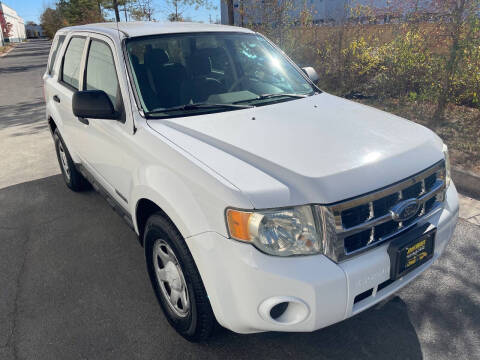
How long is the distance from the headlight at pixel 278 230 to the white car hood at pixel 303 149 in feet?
0.18

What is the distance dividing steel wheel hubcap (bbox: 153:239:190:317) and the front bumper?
37 cm

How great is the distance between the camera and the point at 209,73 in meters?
3.10

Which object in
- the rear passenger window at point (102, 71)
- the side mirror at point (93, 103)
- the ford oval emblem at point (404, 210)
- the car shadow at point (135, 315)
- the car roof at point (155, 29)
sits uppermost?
the car roof at point (155, 29)

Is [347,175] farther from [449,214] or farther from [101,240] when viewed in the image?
[101,240]

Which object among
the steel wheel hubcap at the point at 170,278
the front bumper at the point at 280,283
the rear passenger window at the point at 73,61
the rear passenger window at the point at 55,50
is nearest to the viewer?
the front bumper at the point at 280,283

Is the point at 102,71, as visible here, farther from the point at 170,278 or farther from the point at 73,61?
the point at 170,278

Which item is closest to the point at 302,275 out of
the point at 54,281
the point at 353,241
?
the point at 353,241

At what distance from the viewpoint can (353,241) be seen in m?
1.94

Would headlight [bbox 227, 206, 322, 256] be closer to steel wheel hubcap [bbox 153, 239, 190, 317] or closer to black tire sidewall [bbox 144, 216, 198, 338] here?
black tire sidewall [bbox 144, 216, 198, 338]

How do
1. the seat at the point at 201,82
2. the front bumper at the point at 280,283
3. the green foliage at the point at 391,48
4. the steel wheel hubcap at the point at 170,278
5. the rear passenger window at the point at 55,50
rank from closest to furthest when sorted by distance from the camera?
the front bumper at the point at 280,283
the steel wheel hubcap at the point at 170,278
the seat at the point at 201,82
the rear passenger window at the point at 55,50
the green foliage at the point at 391,48

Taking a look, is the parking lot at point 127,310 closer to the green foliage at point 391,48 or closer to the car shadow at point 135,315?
the car shadow at point 135,315

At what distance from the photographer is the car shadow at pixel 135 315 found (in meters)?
2.38

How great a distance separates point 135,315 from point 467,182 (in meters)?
3.89

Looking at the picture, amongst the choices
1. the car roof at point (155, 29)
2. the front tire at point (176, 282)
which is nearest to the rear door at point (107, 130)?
the car roof at point (155, 29)
